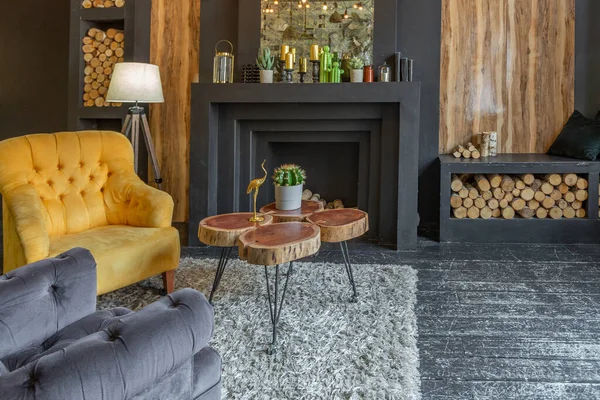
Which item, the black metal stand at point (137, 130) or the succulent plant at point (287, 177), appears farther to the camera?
the black metal stand at point (137, 130)

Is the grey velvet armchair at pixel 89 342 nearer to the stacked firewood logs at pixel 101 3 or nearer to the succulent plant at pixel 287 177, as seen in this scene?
the succulent plant at pixel 287 177

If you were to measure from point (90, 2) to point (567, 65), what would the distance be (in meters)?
4.38

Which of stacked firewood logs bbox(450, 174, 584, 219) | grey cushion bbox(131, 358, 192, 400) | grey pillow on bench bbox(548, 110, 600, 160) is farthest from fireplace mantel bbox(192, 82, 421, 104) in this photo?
grey cushion bbox(131, 358, 192, 400)

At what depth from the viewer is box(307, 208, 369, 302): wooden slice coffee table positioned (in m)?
2.86

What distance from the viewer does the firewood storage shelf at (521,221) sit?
14.5ft

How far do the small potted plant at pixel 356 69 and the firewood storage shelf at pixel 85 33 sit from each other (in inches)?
72.3

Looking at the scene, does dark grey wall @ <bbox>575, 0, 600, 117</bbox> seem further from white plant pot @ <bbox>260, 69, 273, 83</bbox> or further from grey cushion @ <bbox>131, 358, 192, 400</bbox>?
grey cushion @ <bbox>131, 358, 192, 400</bbox>

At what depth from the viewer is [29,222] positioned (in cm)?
263

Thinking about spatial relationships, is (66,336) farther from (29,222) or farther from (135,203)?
(135,203)

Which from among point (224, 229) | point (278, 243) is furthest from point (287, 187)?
point (278, 243)

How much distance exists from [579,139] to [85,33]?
4.49 meters

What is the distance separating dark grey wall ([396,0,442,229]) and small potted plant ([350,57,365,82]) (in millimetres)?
602

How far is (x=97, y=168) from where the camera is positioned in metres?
3.32

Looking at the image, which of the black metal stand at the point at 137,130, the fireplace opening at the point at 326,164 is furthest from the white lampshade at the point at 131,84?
the fireplace opening at the point at 326,164
